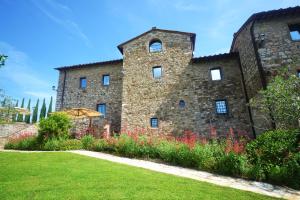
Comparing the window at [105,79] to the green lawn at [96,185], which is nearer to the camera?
the green lawn at [96,185]

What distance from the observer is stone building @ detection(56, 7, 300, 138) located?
37.7 feet

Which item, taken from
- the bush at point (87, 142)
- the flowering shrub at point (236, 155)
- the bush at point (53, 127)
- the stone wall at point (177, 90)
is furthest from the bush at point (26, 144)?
the stone wall at point (177, 90)

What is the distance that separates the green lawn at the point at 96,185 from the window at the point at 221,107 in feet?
30.2

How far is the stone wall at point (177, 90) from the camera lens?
543 inches

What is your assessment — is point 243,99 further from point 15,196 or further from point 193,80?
point 15,196

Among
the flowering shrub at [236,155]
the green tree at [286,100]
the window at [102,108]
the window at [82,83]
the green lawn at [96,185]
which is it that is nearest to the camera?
the green lawn at [96,185]

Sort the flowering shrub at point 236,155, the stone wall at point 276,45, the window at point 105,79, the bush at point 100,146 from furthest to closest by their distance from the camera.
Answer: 1. the window at point 105,79
2. the stone wall at point 276,45
3. the bush at point 100,146
4. the flowering shrub at point 236,155

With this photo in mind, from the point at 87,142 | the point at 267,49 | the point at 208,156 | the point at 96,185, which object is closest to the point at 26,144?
the point at 87,142

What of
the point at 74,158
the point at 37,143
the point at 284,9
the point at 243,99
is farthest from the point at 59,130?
→ the point at 284,9

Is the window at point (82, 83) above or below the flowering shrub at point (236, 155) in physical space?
above

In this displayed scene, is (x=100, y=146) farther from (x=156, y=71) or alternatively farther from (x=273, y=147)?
(x=273, y=147)

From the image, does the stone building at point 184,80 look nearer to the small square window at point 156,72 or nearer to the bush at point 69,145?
the small square window at point 156,72

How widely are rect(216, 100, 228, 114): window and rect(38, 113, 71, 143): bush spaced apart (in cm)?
1065

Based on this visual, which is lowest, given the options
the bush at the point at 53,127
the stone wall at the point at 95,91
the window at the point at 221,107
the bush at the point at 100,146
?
the bush at the point at 100,146
